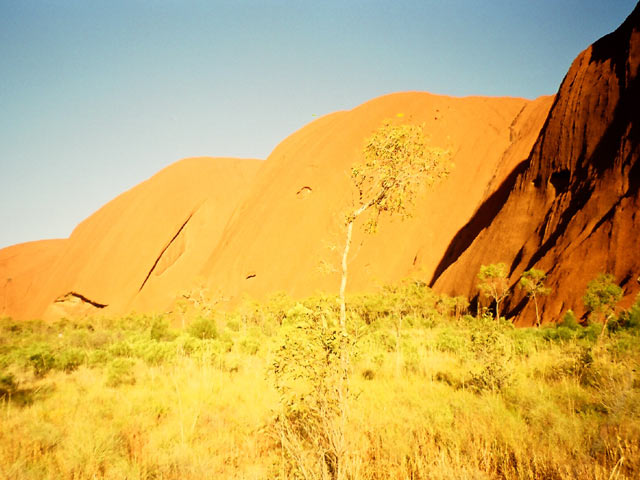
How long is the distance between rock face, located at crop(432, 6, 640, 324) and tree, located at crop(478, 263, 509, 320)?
2.31ft

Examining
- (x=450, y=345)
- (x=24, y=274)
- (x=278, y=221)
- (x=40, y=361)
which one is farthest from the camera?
(x=24, y=274)

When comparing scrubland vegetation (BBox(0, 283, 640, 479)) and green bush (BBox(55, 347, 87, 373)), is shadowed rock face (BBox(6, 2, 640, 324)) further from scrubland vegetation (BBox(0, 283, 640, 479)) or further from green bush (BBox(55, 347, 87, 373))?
green bush (BBox(55, 347, 87, 373))

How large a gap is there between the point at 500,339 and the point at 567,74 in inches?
1158

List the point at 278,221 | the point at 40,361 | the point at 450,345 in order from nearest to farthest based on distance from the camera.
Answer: the point at 40,361, the point at 450,345, the point at 278,221

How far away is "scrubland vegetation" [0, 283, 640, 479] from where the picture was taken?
2.65m

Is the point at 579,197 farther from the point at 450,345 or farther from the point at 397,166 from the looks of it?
the point at 397,166

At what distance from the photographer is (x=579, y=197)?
65.9ft

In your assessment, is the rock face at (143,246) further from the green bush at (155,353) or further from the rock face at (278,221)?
the green bush at (155,353)

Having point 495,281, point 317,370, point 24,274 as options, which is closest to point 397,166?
point 317,370

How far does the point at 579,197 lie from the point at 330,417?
23.9m

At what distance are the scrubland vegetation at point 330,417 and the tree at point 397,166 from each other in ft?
8.11

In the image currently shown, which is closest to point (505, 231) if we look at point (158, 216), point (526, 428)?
point (526, 428)

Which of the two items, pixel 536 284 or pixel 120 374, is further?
pixel 536 284

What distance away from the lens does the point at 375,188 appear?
19.0 ft
